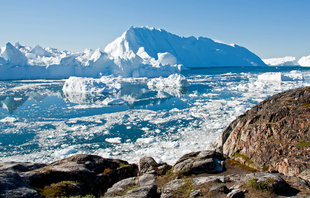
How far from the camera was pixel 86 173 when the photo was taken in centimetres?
796

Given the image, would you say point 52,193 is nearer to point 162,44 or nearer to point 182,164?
point 182,164

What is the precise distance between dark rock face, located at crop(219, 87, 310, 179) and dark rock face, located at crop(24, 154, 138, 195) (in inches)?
179

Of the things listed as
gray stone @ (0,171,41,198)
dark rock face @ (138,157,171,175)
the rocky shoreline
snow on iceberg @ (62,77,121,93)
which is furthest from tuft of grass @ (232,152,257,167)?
snow on iceberg @ (62,77,121,93)

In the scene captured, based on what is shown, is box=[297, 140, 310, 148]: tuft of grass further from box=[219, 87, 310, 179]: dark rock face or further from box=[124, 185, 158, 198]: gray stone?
box=[124, 185, 158, 198]: gray stone

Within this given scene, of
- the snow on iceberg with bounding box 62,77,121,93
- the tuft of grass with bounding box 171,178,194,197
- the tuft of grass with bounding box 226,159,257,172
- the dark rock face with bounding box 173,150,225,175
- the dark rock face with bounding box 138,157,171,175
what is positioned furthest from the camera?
the snow on iceberg with bounding box 62,77,121,93

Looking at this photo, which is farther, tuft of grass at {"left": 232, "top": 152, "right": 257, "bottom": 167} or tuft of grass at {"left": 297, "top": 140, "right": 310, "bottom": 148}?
tuft of grass at {"left": 232, "top": 152, "right": 257, "bottom": 167}

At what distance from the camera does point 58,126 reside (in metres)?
21.0

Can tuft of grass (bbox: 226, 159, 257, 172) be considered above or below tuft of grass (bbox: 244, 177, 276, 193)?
below

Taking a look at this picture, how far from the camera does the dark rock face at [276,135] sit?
8448mm

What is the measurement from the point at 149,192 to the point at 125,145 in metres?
10.2

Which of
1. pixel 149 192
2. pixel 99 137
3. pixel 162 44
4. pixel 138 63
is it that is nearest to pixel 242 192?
pixel 149 192

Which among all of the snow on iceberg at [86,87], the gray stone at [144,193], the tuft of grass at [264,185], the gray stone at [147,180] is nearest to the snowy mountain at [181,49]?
the snow on iceberg at [86,87]

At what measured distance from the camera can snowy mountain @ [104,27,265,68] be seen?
3990 inches

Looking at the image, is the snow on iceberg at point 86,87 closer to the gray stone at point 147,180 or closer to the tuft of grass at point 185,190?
the gray stone at point 147,180
